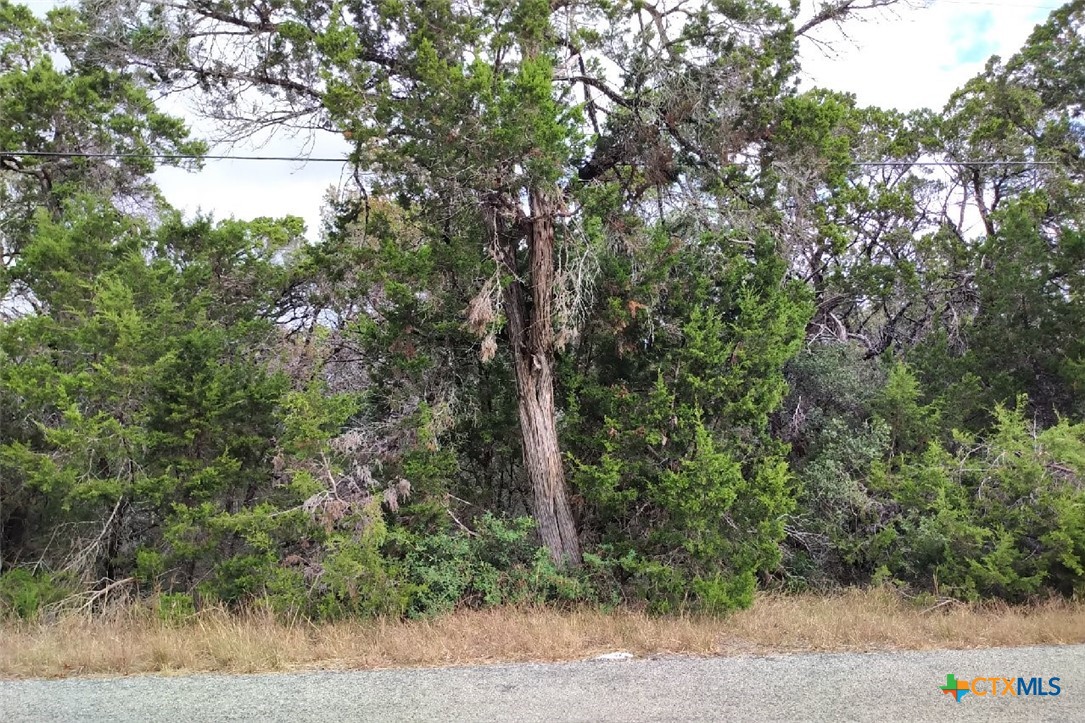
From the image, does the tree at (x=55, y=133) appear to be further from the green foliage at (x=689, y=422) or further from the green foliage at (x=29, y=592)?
the green foliage at (x=689, y=422)

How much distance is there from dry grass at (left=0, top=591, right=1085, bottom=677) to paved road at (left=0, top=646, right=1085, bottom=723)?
302 mm

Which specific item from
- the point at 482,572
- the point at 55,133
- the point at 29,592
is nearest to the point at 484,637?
the point at 482,572

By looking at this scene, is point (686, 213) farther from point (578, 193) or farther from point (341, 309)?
point (341, 309)

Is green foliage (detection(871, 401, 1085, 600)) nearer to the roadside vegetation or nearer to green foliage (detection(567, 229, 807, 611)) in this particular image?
the roadside vegetation

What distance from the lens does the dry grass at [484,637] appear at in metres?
5.38

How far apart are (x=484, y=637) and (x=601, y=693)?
5.34 ft

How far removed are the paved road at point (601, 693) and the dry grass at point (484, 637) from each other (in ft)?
0.99

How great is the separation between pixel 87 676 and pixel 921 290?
14093mm

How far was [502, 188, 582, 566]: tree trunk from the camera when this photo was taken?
27.3 ft

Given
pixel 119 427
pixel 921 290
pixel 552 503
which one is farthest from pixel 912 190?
pixel 119 427

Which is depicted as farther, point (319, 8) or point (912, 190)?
point (912, 190)

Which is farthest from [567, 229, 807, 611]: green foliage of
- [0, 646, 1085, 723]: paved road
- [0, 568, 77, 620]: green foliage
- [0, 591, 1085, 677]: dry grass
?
[0, 568, 77, 620]: green foliage

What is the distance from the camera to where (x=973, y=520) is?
26.2 ft

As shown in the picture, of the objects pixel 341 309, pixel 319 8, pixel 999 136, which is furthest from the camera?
pixel 999 136
